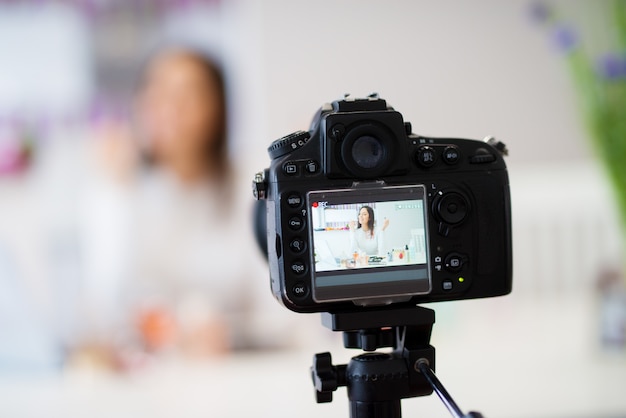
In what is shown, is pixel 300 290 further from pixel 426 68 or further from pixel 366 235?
pixel 426 68

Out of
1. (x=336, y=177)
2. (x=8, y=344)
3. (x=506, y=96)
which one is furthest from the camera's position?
(x=506, y=96)

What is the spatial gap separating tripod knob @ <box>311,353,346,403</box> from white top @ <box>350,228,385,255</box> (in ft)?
0.39

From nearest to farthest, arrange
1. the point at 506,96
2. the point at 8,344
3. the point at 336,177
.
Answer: the point at 336,177 → the point at 8,344 → the point at 506,96

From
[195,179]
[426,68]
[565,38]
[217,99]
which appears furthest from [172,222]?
[565,38]

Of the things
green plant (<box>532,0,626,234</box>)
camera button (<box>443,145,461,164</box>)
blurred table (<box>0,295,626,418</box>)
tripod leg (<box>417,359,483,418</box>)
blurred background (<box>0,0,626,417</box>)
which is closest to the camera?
tripod leg (<box>417,359,483,418</box>)

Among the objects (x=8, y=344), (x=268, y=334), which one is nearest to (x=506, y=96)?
(x=268, y=334)

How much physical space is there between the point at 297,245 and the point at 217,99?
6.44 feet

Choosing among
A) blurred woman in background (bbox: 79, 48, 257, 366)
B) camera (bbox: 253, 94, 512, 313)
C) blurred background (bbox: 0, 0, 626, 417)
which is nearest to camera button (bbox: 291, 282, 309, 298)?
camera (bbox: 253, 94, 512, 313)

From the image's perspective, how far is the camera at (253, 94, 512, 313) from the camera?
821mm

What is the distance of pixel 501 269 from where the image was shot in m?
0.87

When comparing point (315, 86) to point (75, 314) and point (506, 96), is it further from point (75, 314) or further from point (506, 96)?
point (75, 314)

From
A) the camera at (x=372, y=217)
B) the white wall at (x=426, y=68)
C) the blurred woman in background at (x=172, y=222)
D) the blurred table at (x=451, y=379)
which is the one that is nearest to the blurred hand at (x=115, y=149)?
the blurred woman in background at (x=172, y=222)

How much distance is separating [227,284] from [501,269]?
191cm

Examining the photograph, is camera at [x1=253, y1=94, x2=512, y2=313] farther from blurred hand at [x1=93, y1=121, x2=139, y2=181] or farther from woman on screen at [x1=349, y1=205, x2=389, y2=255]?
blurred hand at [x1=93, y1=121, x2=139, y2=181]
